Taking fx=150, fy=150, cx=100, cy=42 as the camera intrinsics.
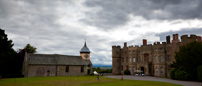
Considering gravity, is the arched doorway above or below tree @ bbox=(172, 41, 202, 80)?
below

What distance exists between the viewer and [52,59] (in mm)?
49031

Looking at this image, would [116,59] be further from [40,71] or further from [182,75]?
[182,75]

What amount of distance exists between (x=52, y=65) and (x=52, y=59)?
2966 millimetres

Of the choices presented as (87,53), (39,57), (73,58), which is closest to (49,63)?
(39,57)

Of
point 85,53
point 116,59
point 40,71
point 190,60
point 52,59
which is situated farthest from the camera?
point 85,53

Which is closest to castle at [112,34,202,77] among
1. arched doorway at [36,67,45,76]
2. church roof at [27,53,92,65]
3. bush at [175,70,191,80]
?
bush at [175,70,191,80]

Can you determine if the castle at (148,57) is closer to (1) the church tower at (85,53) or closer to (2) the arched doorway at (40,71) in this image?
(1) the church tower at (85,53)

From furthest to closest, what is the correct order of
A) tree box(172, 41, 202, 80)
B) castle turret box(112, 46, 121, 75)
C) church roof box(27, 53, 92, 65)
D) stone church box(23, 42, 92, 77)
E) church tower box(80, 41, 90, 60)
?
church tower box(80, 41, 90, 60)
castle turret box(112, 46, 121, 75)
church roof box(27, 53, 92, 65)
stone church box(23, 42, 92, 77)
tree box(172, 41, 202, 80)

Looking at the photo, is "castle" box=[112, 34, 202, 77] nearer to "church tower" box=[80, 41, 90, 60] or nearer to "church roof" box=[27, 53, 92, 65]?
"church roof" box=[27, 53, 92, 65]

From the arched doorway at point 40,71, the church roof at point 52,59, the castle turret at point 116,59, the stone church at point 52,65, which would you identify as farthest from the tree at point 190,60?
the arched doorway at point 40,71

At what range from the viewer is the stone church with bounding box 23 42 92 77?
43406mm

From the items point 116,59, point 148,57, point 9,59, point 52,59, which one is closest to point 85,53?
point 116,59

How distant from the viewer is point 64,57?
5238 centimetres

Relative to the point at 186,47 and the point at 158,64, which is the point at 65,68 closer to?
the point at 158,64
